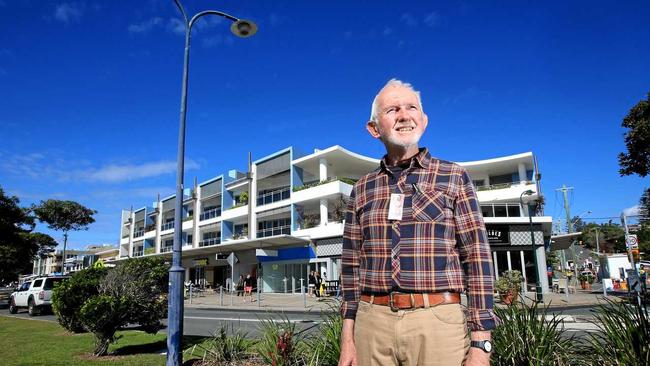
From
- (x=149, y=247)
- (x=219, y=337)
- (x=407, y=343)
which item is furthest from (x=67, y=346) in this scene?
(x=149, y=247)

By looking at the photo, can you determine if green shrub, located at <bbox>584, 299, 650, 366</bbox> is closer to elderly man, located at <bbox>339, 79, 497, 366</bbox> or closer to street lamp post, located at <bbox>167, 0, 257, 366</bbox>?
elderly man, located at <bbox>339, 79, 497, 366</bbox>

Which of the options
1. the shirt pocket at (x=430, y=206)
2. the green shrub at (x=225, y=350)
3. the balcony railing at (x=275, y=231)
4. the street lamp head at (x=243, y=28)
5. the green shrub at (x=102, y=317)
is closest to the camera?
the shirt pocket at (x=430, y=206)

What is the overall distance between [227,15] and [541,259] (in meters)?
25.7

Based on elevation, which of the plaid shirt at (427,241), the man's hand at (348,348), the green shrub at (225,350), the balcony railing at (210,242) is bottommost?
the green shrub at (225,350)

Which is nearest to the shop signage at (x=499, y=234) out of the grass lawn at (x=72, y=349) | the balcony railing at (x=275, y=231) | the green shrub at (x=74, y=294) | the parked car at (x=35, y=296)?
the balcony railing at (x=275, y=231)

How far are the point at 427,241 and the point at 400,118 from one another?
697mm

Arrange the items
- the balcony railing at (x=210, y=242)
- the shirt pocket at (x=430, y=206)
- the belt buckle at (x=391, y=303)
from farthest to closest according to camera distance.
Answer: the balcony railing at (x=210, y=242) < the shirt pocket at (x=430, y=206) < the belt buckle at (x=391, y=303)

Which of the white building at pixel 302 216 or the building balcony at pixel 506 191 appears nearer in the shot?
the white building at pixel 302 216

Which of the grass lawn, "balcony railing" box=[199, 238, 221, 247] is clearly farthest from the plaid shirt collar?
"balcony railing" box=[199, 238, 221, 247]

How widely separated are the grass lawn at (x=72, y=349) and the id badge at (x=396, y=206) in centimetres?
633

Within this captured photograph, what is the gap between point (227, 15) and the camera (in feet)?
32.2

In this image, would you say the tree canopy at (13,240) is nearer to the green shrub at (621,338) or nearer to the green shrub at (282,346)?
the green shrub at (282,346)

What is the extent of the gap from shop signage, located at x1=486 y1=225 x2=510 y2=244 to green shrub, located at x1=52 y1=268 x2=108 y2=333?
24175mm

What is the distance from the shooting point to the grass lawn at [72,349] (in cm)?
763
